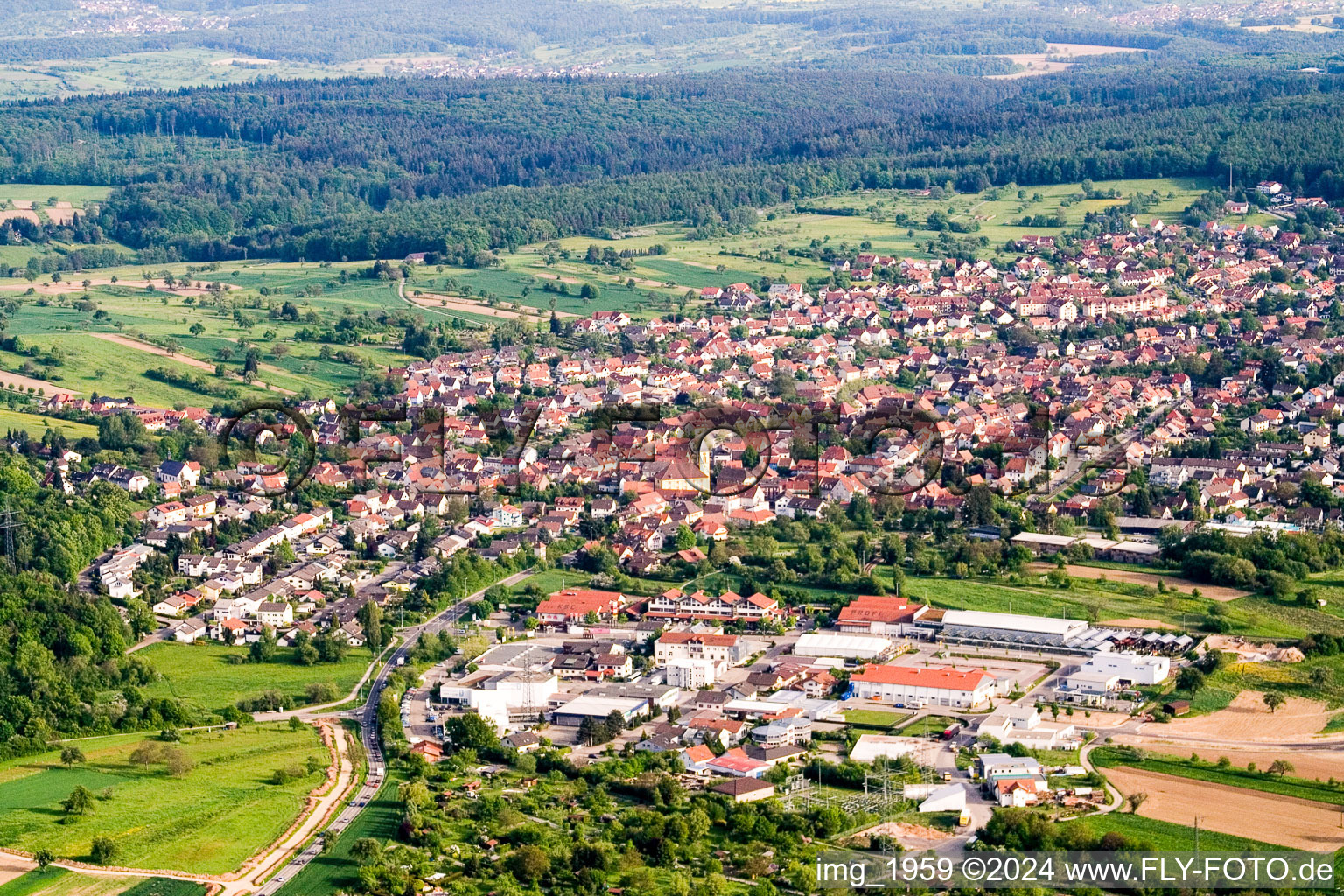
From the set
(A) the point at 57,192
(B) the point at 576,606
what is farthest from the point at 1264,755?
(A) the point at 57,192

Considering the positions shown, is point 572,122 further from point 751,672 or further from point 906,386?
point 751,672

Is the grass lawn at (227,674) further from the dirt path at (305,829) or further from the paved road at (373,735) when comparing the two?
the dirt path at (305,829)

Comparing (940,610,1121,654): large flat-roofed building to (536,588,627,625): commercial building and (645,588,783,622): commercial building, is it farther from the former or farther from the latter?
(536,588,627,625): commercial building

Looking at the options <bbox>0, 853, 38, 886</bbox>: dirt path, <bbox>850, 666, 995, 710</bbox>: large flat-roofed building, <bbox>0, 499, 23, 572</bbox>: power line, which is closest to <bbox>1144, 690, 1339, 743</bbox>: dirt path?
<bbox>850, 666, 995, 710</bbox>: large flat-roofed building

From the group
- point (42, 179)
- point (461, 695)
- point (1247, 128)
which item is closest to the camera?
point (461, 695)

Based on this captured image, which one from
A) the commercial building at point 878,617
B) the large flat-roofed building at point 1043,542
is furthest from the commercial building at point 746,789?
the large flat-roofed building at point 1043,542

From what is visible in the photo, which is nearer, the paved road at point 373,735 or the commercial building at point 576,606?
the paved road at point 373,735

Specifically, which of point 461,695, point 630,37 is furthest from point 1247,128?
point 630,37
